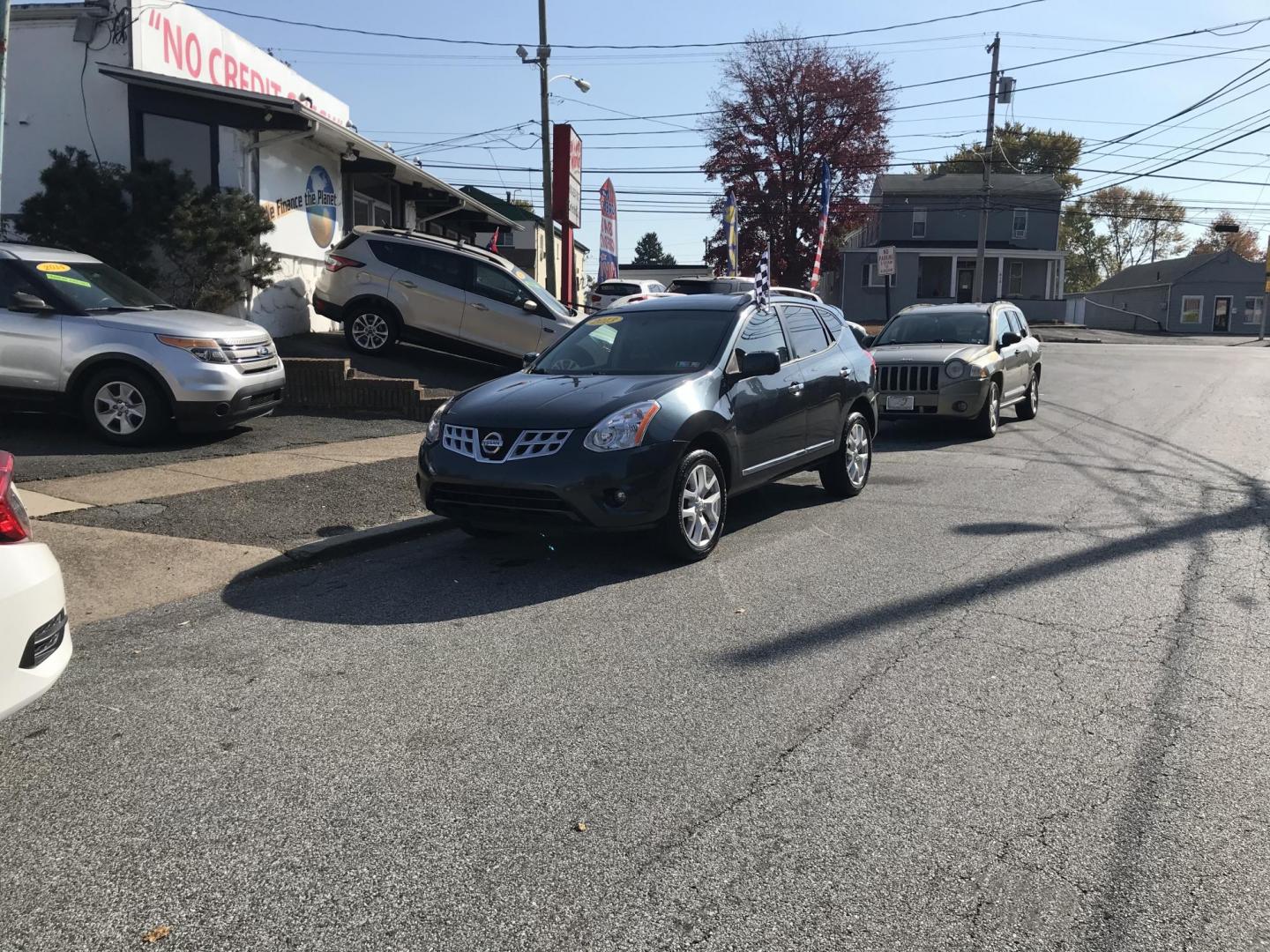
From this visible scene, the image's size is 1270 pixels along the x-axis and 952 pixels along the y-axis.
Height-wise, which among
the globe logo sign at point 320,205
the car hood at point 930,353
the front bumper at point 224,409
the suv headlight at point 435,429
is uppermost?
the globe logo sign at point 320,205

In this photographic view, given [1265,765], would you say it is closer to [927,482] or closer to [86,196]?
[927,482]

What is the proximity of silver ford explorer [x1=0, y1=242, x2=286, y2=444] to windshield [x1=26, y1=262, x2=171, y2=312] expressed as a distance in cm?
1

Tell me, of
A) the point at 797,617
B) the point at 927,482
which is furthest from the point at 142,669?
the point at 927,482

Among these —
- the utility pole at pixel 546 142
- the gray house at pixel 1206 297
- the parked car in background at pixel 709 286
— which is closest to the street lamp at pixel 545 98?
the utility pole at pixel 546 142

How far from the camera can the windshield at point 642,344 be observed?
24.9ft

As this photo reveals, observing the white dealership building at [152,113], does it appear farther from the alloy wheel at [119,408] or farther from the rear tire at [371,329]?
the alloy wheel at [119,408]

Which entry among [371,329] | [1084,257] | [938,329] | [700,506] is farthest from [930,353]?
[1084,257]

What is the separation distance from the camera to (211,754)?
3.98 meters

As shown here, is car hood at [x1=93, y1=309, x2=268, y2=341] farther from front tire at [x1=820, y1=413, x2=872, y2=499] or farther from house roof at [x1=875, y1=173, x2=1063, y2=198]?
house roof at [x1=875, y1=173, x2=1063, y2=198]

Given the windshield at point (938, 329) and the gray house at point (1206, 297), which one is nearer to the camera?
the windshield at point (938, 329)

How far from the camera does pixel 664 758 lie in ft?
13.0

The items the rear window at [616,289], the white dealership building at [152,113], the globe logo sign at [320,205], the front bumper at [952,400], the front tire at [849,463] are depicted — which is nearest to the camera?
the front tire at [849,463]

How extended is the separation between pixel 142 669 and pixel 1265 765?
474cm

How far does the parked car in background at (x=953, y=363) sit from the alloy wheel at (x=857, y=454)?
408 centimetres
